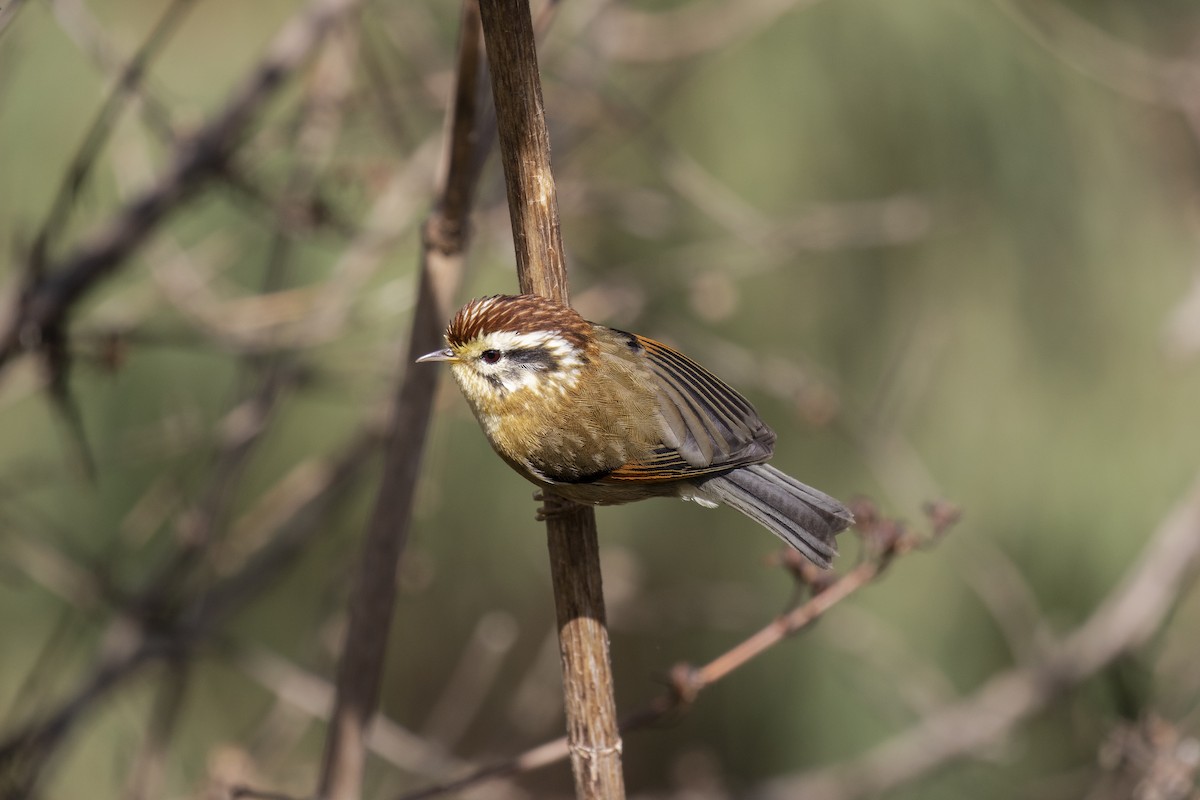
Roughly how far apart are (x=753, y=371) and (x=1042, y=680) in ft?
4.34

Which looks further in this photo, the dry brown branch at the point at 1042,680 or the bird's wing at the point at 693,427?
the dry brown branch at the point at 1042,680

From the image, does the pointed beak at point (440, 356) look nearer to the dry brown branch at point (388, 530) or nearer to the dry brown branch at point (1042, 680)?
the dry brown branch at point (388, 530)

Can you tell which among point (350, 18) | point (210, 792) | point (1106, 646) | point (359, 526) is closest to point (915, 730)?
point (1106, 646)

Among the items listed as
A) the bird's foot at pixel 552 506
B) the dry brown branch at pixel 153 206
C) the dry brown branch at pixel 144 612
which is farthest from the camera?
the dry brown branch at pixel 144 612

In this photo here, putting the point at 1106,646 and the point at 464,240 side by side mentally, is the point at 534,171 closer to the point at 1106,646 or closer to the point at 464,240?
the point at 464,240

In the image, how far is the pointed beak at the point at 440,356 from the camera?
182 centimetres

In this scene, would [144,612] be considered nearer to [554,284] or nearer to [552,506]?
[552,506]

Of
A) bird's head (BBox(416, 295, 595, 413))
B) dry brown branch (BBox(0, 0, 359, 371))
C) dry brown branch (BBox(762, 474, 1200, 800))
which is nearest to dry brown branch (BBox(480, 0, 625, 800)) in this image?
bird's head (BBox(416, 295, 595, 413))

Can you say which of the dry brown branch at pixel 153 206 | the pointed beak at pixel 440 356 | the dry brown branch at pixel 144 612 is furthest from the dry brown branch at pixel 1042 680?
the dry brown branch at pixel 153 206

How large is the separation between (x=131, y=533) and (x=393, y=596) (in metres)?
1.86

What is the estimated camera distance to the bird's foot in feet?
5.50

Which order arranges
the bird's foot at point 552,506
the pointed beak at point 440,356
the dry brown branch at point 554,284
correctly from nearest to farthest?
1. the dry brown branch at point 554,284
2. the bird's foot at point 552,506
3. the pointed beak at point 440,356

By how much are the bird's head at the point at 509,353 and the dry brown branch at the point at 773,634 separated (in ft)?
1.60

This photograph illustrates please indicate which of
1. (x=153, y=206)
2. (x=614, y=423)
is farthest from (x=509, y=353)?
(x=153, y=206)
